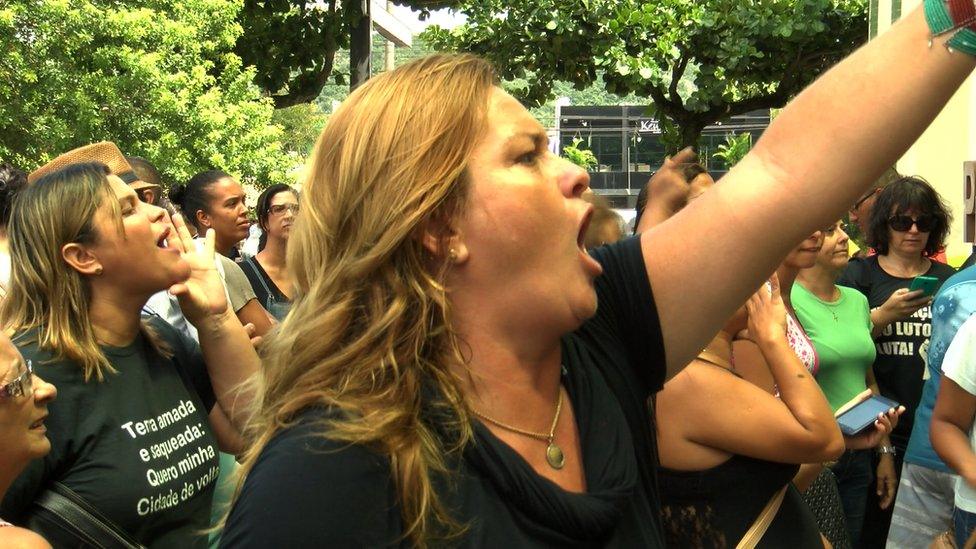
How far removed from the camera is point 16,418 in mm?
2631

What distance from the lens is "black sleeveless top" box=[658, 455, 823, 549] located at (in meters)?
2.90

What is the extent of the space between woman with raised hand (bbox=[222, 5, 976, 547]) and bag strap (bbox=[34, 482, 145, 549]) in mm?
1351

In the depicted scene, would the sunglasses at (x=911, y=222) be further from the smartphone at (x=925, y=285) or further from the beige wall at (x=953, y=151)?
the beige wall at (x=953, y=151)

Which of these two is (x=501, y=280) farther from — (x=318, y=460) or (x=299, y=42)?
(x=299, y=42)

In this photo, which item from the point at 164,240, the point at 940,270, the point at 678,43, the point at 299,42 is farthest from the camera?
the point at 299,42

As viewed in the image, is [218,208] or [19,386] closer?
[19,386]

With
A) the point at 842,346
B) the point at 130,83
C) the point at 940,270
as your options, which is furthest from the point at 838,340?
the point at 130,83

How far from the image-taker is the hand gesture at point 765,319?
330 cm

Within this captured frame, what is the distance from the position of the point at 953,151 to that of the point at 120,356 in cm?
733

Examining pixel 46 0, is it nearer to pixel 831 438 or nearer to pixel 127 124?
pixel 127 124

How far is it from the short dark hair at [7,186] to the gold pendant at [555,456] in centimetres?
359

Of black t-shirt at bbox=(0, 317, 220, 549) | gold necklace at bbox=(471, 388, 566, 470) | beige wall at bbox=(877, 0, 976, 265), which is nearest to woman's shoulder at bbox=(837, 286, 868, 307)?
black t-shirt at bbox=(0, 317, 220, 549)

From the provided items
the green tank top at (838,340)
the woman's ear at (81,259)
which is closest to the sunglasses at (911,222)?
the green tank top at (838,340)

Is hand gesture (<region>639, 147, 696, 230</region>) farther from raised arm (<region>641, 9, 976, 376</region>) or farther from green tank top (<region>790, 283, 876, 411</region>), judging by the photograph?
raised arm (<region>641, 9, 976, 376</region>)
